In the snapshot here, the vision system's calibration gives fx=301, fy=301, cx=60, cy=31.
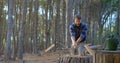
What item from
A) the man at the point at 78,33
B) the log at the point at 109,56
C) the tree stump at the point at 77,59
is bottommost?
the tree stump at the point at 77,59

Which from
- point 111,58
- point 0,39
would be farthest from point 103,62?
point 0,39

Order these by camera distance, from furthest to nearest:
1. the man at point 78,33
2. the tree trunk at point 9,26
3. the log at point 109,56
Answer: the tree trunk at point 9,26 < the man at point 78,33 < the log at point 109,56

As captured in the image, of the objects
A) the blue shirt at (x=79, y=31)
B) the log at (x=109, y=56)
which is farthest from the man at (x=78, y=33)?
the log at (x=109, y=56)

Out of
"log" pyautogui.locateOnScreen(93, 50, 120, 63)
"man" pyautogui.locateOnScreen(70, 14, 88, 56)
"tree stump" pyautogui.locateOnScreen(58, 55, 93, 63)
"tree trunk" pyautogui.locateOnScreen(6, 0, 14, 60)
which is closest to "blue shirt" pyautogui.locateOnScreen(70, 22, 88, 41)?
"man" pyautogui.locateOnScreen(70, 14, 88, 56)

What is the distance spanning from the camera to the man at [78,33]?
907cm

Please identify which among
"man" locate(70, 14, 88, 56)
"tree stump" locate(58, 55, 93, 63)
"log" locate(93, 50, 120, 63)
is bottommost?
"tree stump" locate(58, 55, 93, 63)

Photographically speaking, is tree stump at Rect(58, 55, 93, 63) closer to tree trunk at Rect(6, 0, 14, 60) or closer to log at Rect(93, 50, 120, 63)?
log at Rect(93, 50, 120, 63)

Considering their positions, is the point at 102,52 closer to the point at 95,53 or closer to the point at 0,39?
the point at 95,53

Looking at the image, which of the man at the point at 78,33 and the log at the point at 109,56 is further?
the man at the point at 78,33

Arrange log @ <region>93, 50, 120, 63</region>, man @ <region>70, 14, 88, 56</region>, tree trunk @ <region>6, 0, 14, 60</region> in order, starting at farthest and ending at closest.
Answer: tree trunk @ <region>6, 0, 14, 60</region>
man @ <region>70, 14, 88, 56</region>
log @ <region>93, 50, 120, 63</region>

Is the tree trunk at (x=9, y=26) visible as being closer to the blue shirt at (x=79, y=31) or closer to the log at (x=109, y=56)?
the blue shirt at (x=79, y=31)

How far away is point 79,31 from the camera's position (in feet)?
30.3

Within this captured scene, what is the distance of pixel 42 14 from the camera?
39.9 meters

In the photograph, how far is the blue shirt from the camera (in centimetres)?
909
